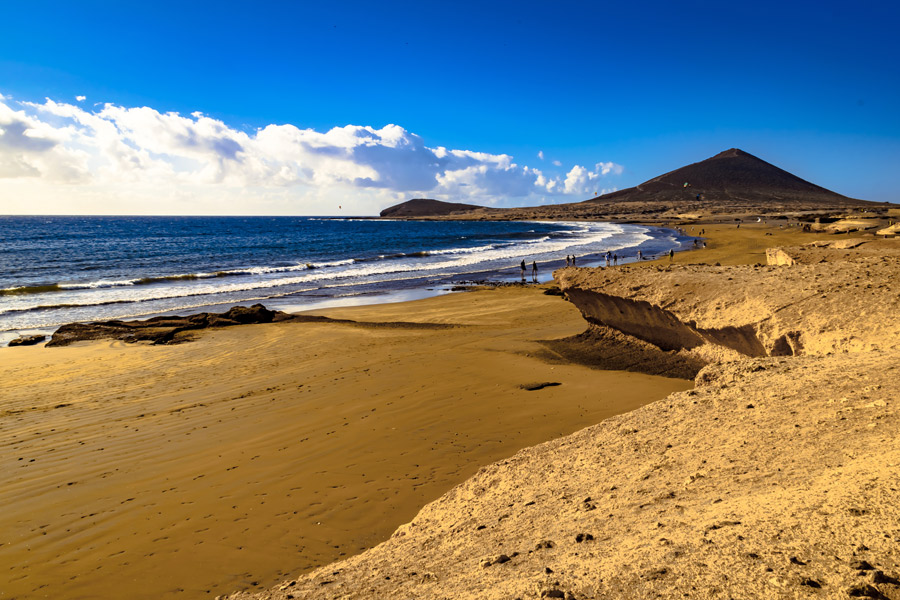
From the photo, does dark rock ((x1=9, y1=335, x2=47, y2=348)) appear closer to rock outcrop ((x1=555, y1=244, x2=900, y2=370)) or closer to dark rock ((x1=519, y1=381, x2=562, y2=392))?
dark rock ((x1=519, y1=381, x2=562, y2=392))

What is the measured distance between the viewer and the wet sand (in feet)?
16.6

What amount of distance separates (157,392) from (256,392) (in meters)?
2.37

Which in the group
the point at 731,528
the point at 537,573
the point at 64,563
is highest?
the point at 731,528

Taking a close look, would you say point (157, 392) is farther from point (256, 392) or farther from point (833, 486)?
point (833, 486)

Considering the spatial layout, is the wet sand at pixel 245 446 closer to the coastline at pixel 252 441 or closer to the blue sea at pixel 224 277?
the coastline at pixel 252 441

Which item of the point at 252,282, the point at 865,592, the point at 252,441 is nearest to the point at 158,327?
the point at 252,441

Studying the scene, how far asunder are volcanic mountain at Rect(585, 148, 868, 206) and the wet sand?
457 ft

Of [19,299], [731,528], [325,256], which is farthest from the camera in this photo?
[325,256]

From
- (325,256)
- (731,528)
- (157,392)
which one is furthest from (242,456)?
(325,256)

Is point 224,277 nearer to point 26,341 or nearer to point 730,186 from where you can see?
point 26,341

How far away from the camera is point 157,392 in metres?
10.8

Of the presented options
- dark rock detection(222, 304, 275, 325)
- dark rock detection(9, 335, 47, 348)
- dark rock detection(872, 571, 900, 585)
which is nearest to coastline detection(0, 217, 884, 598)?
dark rock detection(9, 335, 47, 348)

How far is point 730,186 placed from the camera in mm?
150375

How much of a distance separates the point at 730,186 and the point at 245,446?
17178 cm
